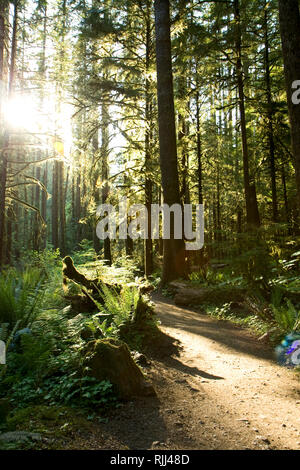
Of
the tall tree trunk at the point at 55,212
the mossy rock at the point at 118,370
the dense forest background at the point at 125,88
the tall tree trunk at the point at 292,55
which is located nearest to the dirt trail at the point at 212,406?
the mossy rock at the point at 118,370

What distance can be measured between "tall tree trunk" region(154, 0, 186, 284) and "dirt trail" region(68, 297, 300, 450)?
564 cm

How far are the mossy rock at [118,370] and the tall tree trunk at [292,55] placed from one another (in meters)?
3.78

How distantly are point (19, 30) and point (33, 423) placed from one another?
10.8m

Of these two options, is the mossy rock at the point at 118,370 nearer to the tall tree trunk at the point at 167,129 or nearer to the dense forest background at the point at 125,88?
the dense forest background at the point at 125,88

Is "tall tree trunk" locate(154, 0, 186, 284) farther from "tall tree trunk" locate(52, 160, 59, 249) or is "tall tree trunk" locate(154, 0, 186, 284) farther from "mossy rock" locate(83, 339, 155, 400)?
"tall tree trunk" locate(52, 160, 59, 249)

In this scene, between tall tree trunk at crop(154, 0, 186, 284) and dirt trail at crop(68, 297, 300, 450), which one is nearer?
dirt trail at crop(68, 297, 300, 450)

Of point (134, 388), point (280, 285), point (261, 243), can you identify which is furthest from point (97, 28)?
point (134, 388)

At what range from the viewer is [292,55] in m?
5.13

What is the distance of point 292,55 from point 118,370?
5.37m

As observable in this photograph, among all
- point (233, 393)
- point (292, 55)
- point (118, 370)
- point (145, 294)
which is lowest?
point (233, 393)

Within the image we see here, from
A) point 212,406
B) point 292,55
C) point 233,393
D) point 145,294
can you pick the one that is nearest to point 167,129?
point 292,55

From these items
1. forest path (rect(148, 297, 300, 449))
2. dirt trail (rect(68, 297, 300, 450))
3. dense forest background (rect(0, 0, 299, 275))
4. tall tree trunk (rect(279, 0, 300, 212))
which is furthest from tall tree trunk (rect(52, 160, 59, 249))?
tall tree trunk (rect(279, 0, 300, 212))

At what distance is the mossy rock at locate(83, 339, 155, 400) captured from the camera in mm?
3305

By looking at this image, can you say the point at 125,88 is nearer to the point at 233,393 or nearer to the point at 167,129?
the point at 167,129
